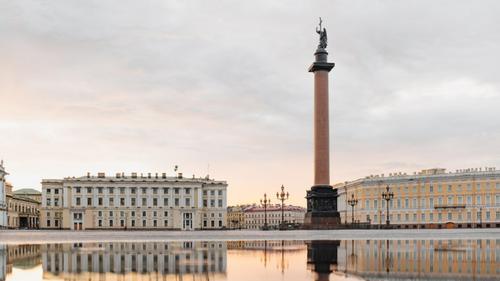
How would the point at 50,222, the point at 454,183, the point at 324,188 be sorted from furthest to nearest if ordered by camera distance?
the point at 50,222 < the point at 454,183 < the point at 324,188

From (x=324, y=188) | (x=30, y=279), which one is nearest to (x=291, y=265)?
(x=30, y=279)

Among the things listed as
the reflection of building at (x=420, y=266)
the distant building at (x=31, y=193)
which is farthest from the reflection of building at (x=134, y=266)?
the distant building at (x=31, y=193)

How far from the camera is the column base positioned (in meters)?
55.1

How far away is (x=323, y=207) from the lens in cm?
5575

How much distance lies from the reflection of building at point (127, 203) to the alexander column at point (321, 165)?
86448 millimetres

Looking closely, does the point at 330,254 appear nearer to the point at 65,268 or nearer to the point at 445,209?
the point at 65,268

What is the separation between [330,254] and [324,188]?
Answer: 32.0m

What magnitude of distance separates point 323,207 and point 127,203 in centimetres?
9205

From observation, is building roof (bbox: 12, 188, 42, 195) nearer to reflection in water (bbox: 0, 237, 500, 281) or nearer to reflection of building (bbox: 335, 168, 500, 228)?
reflection of building (bbox: 335, 168, 500, 228)

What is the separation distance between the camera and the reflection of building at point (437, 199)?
112562 mm

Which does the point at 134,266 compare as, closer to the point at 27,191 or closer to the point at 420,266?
the point at 420,266

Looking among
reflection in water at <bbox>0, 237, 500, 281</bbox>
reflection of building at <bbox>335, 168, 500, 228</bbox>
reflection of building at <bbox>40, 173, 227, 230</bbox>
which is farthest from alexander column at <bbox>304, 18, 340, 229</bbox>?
reflection of building at <bbox>40, 173, 227, 230</bbox>

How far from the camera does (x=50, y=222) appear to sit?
14025 cm

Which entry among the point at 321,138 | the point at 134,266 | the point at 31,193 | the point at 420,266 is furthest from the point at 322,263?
the point at 31,193
